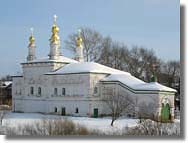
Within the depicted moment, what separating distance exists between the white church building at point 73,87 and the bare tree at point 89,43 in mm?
54

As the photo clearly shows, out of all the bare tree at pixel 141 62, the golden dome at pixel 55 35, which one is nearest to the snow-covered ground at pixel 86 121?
the bare tree at pixel 141 62

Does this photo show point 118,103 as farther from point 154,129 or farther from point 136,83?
point 154,129

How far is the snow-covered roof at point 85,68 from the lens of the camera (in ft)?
13.0

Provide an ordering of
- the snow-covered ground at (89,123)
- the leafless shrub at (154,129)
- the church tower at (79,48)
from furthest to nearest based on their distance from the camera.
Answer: the church tower at (79,48)
the snow-covered ground at (89,123)
the leafless shrub at (154,129)

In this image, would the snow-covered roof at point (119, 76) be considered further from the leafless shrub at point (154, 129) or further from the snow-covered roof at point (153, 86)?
the leafless shrub at point (154, 129)

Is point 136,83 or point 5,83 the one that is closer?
point 136,83

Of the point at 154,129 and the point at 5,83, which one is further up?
the point at 5,83

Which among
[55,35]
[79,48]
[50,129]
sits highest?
[55,35]

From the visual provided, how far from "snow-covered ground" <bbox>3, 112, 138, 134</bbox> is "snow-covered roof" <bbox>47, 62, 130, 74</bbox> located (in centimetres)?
45

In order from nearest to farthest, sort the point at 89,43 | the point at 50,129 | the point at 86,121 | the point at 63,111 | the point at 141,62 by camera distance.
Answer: the point at 50,129 < the point at 141,62 < the point at 86,121 < the point at 89,43 < the point at 63,111

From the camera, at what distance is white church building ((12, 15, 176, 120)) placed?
380 cm

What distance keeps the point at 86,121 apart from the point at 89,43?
2.42 feet

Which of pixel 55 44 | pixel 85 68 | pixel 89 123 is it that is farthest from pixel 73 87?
pixel 89 123

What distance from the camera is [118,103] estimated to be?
3.93 m
